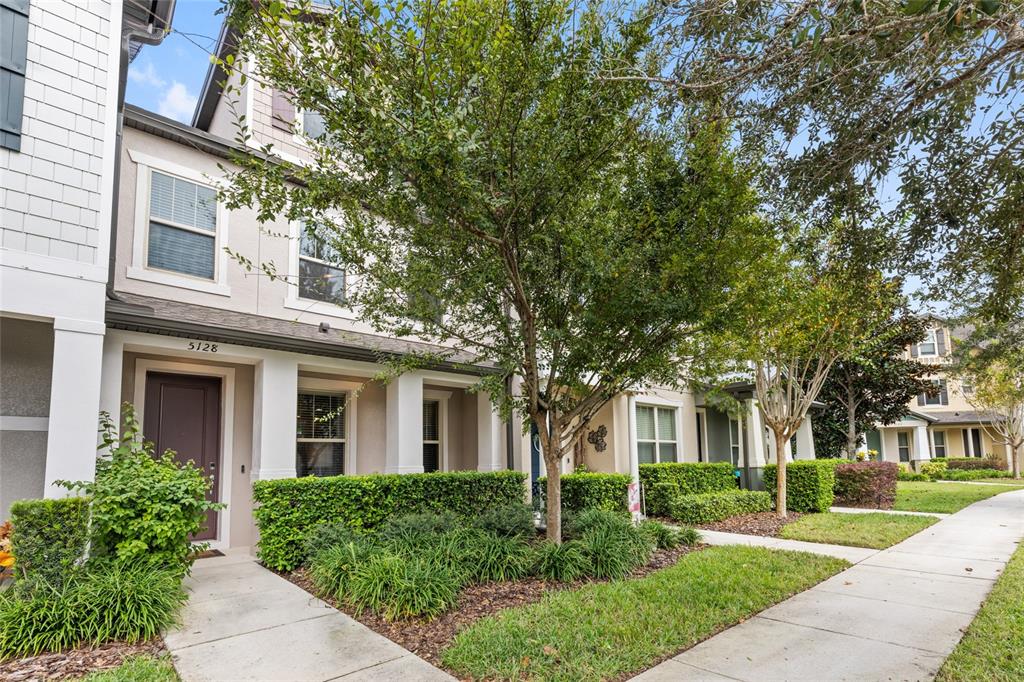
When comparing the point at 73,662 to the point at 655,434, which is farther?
the point at 655,434

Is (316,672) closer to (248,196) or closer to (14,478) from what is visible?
(248,196)

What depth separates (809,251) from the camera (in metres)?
6.24

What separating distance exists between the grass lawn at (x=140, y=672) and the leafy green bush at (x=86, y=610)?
0.50 m

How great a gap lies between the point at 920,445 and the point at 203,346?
34685mm

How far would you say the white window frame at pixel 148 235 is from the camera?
7.52 m

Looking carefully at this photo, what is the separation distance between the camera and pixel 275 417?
7.94 meters

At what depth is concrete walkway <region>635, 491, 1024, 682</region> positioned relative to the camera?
4.28 metres

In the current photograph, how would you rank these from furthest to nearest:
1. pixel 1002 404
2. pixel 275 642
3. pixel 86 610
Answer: pixel 1002 404
pixel 275 642
pixel 86 610

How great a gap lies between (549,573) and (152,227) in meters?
6.64

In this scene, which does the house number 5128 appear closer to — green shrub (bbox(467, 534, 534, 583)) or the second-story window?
the second-story window

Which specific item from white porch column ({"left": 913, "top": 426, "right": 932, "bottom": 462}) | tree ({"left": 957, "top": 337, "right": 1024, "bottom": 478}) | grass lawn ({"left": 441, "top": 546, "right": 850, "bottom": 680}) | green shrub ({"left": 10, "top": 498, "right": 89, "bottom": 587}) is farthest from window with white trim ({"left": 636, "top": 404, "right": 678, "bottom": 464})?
white porch column ({"left": 913, "top": 426, "right": 932, "bottom": 462})

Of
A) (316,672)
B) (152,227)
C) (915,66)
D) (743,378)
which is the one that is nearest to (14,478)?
(152,227)

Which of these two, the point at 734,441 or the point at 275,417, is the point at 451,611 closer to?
the point at 275,417

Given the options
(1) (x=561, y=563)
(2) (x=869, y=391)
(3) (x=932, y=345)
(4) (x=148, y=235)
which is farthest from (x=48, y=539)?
(3) (x=932, y=345)
